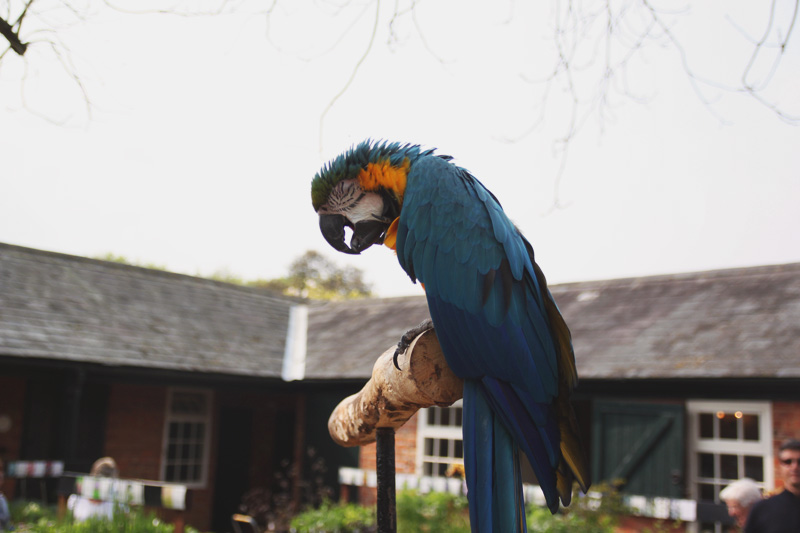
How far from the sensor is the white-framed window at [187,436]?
11828 mm

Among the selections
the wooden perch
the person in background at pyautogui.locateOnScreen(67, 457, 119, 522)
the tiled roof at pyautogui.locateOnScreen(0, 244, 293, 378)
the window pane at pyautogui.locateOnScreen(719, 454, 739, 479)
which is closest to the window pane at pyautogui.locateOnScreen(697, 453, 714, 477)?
the window pane at pyautogui.locateOnScreen(719, 454, 739, 479)

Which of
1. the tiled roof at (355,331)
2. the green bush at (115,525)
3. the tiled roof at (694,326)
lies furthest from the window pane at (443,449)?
the green bush at (115,525)

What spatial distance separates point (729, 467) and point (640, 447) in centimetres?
103

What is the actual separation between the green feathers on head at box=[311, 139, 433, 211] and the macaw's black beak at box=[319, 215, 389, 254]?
90mm

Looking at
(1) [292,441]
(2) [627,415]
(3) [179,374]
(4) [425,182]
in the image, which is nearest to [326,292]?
(1) [292,441]

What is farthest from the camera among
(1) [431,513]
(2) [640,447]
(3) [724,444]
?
(2) [640,447]

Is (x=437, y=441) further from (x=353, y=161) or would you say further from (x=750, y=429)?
(x=353, y=161)

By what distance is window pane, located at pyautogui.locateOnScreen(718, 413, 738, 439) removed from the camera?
8.16 metres

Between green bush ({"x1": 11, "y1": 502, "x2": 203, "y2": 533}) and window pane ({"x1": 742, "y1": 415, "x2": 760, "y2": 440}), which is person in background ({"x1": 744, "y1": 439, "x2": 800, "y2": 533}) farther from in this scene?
window pane ({"x1": 742, "y1": 415, "x2": 760, "y2": 440})

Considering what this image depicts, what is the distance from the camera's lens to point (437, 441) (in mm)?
10117

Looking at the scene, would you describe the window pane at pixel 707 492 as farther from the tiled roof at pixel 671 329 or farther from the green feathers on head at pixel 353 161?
the green feathers on head at pixel 353 161

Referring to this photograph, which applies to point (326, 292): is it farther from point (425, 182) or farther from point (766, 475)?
point (425, 182)

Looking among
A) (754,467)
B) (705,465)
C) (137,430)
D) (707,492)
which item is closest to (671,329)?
(705,465)

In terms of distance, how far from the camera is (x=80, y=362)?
9.09m
